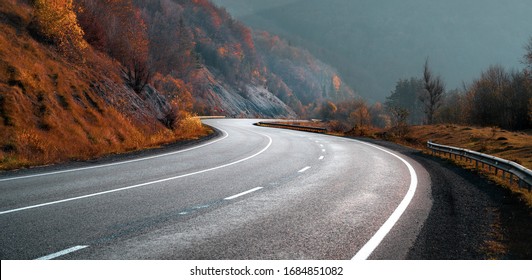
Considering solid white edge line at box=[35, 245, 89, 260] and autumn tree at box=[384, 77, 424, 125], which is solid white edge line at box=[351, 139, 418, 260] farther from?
autumn tree at box=[384, 77, 424, 125]

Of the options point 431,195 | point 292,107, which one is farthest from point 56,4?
point 292,107

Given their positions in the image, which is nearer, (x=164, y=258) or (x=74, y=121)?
(x=164, y=258)

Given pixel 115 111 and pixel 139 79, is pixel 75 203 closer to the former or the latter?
pixel 115 111

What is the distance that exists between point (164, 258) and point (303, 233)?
194 cm

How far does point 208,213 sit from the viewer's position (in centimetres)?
673

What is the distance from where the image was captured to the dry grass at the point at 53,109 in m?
13.9

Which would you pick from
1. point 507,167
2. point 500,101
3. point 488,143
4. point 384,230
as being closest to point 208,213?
point 384,230

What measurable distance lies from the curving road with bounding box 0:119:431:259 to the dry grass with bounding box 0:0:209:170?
2985mm

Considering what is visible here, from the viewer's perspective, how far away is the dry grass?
13930 mm

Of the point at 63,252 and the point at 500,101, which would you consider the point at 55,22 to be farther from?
the point at 500,101

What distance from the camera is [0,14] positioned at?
19766mm

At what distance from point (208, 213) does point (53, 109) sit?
12629 millimetres

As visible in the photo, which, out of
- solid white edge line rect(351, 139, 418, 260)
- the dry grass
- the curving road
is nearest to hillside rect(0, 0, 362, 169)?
the dry grass

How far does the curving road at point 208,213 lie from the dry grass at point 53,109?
9.79ft
